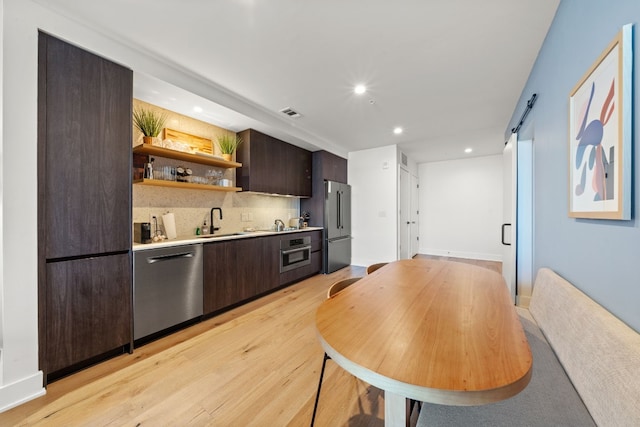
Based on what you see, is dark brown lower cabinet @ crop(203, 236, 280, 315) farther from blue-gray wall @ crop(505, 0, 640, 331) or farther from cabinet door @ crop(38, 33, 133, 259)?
blue-gray wall @ crop(505, 0, 640, 331)

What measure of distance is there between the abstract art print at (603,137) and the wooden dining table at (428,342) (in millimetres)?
595

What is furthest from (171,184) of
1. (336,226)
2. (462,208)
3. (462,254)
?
(462,254)

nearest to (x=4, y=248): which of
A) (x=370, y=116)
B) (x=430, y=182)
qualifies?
(x=370, y=116)

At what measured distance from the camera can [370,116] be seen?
3.37m

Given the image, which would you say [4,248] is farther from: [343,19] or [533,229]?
[533,229]

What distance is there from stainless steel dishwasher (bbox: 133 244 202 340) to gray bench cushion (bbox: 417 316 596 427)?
2.22 m

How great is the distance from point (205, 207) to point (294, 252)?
145 cm

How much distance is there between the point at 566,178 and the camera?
1396 mm

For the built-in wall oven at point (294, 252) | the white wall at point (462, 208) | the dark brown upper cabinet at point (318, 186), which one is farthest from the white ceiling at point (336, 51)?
the white wall at point (462, 208)

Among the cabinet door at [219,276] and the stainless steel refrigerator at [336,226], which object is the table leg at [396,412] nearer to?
the cabinet door at [219,276]

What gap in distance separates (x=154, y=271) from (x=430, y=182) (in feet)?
20.4

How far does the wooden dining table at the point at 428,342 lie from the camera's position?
2.02 ft

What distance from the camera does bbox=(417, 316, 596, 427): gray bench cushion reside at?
789mm

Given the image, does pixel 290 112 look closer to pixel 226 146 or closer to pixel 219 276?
pixel 226 146
